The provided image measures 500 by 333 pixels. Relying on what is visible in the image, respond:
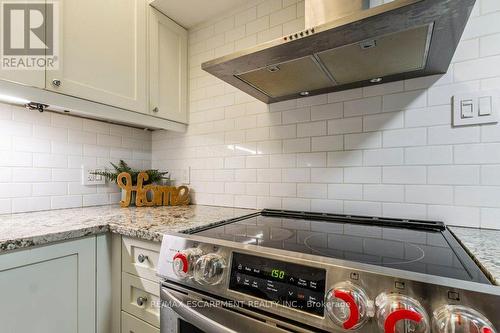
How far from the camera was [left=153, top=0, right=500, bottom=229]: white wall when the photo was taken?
93 cm

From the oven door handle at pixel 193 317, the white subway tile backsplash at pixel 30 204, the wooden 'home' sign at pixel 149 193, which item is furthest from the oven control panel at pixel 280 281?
the white subway tile backsplash at pixel 30 204

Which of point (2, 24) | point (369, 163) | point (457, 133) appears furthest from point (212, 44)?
point (457, 133)

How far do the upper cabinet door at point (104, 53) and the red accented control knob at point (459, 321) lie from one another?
1.44m

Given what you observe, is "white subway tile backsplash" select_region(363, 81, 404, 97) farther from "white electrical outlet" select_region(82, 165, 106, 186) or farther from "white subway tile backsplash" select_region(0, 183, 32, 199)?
"white subway tile backsplash" select_region(0, 183, 32, 199)

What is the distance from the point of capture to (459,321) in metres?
0.39

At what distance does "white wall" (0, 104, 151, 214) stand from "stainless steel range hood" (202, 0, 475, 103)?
3.40ft

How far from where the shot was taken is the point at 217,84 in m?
1.58

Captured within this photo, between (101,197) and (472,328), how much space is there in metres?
1.79

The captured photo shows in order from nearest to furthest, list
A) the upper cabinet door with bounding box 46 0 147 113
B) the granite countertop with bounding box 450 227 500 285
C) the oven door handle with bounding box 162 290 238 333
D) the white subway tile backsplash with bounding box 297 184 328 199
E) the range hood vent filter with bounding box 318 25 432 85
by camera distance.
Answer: the granite countertop with bounding box 450 227 500 285 < the oven door handle with bounding box 162 290 238 333 < the range hood vent filter with bounding box 318 25 432 85 < the upper cabinet door with bounding box 46 0 147 113 < the white subway tile backsplash with bounding box 297 184 328 199

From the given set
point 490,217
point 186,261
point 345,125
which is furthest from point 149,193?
point 490,217

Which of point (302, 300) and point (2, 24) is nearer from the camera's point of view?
point (302, 300)

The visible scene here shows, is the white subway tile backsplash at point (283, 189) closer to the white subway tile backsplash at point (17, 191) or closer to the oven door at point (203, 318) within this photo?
the oven door at point (203, 318)

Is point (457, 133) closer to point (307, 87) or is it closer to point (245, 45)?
point (307, 87)

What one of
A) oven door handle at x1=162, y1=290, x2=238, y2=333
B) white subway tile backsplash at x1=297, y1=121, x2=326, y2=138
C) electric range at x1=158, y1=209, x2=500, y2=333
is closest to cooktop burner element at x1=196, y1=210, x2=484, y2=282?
electric range at x1=158, y1=209, x2=500, y2=333
